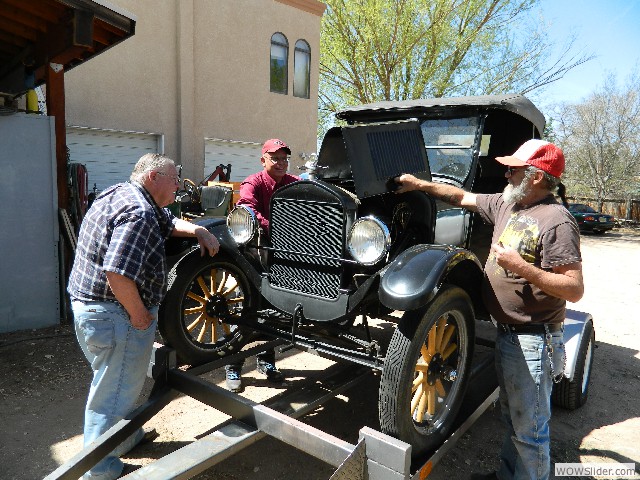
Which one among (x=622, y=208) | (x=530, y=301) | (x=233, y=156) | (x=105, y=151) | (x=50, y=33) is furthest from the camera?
(x=622, y=208)

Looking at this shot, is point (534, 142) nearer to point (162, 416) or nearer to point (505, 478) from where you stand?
point (505, 478)

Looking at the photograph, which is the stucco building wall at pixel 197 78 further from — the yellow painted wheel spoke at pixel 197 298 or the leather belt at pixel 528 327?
the leather belt at pixel 528 327

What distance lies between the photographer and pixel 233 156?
40.5ft

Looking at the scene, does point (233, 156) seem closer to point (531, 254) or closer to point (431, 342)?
point (431, 342)

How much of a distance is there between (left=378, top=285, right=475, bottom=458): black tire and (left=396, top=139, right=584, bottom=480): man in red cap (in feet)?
0.71

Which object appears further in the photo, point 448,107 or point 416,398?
point 448,107

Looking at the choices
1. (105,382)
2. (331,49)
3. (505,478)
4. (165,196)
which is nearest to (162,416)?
(105,382)

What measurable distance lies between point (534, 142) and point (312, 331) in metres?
1.72

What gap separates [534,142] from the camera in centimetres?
250

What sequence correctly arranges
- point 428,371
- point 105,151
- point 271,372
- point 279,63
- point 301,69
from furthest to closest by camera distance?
point 301,69 < point 279,63 < point 105,151 < point 271,372 < point 428,371

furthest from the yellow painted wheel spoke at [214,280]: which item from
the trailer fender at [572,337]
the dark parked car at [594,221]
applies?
the dark parked car at [594,221]

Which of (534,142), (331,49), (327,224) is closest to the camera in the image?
(534,142)

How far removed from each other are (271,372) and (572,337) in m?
2.36

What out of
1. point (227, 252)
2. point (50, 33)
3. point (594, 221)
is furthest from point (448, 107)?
point (594, 221)
